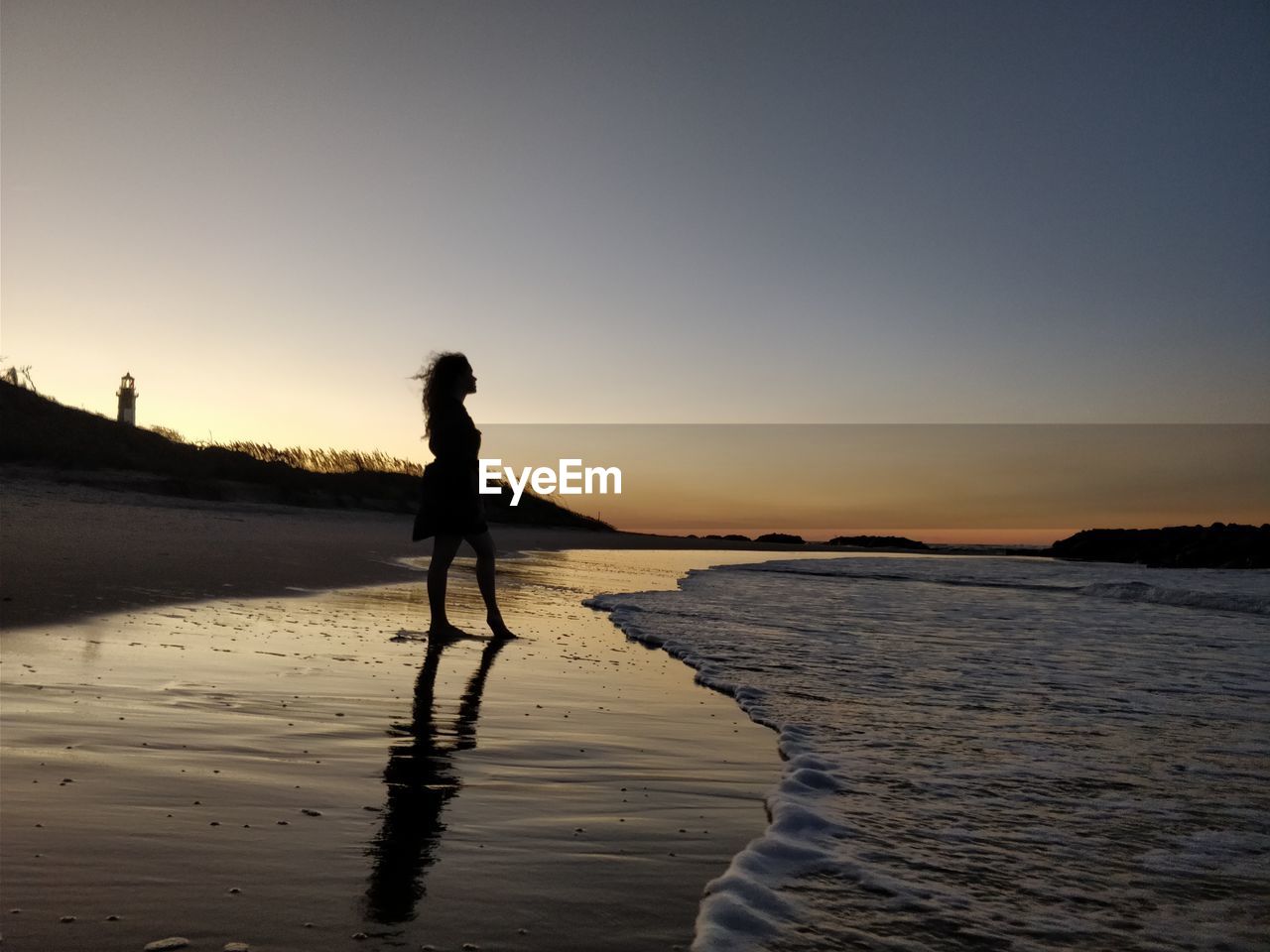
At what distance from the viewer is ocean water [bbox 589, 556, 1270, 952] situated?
7.54 ft

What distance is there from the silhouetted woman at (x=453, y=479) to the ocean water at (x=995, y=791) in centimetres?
157

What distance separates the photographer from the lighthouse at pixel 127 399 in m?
36.8

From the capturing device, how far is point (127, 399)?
122ft

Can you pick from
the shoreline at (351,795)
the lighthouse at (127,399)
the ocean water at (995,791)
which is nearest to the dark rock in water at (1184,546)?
the ocean water at (995,791)

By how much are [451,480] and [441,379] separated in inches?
32.9

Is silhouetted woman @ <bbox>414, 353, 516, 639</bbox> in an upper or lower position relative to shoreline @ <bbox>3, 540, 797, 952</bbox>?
upper

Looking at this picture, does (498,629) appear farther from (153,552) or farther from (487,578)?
(153,552)

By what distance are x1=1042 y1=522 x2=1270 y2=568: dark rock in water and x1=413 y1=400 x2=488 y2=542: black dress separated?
95.1ft

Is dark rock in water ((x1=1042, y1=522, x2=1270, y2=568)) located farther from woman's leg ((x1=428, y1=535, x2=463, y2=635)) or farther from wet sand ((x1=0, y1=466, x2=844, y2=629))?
woman's leg ((x1=428, y1=535, x2=463, y2=635))

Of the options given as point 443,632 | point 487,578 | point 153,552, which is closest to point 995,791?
point 443,632

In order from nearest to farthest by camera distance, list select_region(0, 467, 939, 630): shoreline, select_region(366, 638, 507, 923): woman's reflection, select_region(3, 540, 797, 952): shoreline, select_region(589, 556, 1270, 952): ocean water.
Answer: select_region(3, 540, 797, 952): shoreline
select_region(366, 638, 507, 923): woman's reflection
select_region(589, 556, 1270, 952): ocean water
select_region(0, 467, 939, 630): shoreline

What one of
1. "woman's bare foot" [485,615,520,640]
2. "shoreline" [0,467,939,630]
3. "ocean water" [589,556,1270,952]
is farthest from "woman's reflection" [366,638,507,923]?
"shoreline" [0,467,939,630]

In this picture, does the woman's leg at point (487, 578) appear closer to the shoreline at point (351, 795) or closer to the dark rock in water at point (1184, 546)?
the shoreline at point (351, 795)

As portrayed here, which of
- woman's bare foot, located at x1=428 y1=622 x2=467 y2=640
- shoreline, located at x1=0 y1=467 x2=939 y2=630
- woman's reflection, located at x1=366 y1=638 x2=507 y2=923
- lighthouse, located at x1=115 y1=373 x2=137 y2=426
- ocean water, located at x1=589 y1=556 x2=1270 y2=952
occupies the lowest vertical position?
ocean water, located at x1=589 y1=556 x2=1270 y2=952
